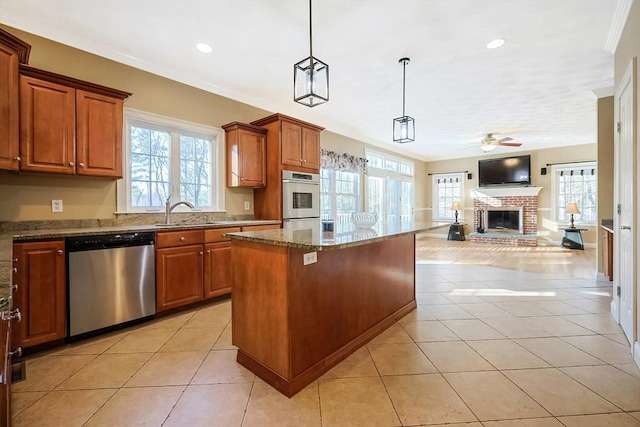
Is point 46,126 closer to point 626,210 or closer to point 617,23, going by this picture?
point 626,210

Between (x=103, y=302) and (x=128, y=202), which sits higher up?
(x=128, y=202)

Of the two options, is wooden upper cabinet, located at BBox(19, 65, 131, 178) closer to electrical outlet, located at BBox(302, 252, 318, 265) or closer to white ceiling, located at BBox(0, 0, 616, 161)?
white ceiling, located at BBox(0, 0, 616, 161)

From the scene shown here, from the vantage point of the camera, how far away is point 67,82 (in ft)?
8.25

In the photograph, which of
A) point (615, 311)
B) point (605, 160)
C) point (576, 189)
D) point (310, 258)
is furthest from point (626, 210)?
point (576, 189)

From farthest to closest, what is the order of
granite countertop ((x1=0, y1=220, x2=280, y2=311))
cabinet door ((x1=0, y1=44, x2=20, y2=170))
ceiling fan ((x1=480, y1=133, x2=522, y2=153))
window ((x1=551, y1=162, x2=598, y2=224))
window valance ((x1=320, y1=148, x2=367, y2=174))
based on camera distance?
window ((x1=551, y1=162, x2=598, y2=224)), ceiling fan ((x1=480, y1=133, x2=522, y2=153)), window valance ((x1=320, y1=148, x2=367, y2=174)), cabinet door ((x1=0, y1=44, x2=20, y2=170)), granite countertop ((x1=0, y1=220, x2=280, y2=311))

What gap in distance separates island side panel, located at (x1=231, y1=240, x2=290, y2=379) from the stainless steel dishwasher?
1194 millimetres

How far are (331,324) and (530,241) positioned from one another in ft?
26.4

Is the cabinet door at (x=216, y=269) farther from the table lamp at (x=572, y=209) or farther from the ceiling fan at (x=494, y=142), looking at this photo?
the table lamp at (x=572, y=209)

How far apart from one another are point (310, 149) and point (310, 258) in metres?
2.88

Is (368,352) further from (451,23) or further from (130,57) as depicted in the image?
(130,57)

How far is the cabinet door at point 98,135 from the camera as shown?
2.62 metres

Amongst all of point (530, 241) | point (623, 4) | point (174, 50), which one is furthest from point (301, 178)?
point (530, 241)

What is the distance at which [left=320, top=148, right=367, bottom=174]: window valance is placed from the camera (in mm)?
5656

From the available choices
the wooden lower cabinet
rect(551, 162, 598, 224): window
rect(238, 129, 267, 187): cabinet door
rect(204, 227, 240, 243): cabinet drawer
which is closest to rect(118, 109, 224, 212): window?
rect(238, 129, 267, 187): cabinet door
